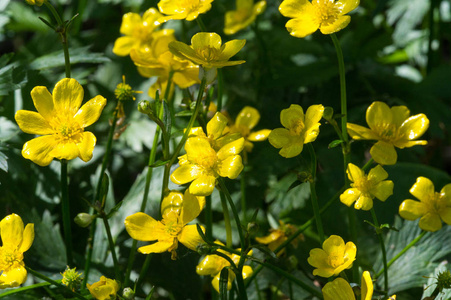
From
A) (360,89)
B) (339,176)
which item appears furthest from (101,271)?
(360,89)

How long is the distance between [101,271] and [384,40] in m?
1.26

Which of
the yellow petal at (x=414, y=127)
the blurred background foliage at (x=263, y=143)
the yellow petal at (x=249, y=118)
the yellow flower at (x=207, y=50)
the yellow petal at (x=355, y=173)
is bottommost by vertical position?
the blurred background foliage at (x=263, y=143)

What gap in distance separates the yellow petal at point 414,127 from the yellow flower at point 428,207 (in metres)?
0.09

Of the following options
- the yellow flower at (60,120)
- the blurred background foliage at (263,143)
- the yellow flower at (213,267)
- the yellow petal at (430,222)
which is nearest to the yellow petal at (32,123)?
the yellow flower at (60,120)

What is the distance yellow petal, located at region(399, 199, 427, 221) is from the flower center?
342 millimetres

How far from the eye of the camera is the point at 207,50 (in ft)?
3.01

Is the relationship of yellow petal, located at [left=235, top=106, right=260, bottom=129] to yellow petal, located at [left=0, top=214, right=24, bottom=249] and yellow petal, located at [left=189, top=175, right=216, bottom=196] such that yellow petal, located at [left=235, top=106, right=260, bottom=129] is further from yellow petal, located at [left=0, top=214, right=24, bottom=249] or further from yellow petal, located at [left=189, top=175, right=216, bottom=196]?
yellow petal, located at [left=0, top=214, right=24, bottom=249]

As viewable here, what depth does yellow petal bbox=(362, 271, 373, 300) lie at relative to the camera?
81cm

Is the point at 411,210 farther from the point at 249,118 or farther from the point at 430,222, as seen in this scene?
the point at 249,118

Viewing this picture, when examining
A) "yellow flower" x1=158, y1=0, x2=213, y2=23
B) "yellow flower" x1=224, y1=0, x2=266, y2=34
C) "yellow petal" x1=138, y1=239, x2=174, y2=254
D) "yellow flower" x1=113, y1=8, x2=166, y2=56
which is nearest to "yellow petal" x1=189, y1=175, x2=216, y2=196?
"yellow petal" x1=138, y1=239, x2=174, y2=254

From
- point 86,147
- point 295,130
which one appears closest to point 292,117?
point 295,130

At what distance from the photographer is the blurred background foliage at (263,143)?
1236mm

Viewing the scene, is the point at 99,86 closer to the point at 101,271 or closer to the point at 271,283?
the point at 101,271

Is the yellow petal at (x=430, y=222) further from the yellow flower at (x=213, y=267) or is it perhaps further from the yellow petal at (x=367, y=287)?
the yellow flower at (x=213, y=267)
